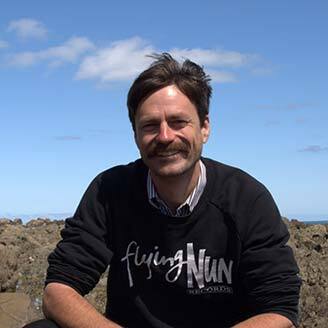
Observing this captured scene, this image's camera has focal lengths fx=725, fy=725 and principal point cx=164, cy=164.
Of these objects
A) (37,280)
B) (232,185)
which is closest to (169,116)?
(232,185)

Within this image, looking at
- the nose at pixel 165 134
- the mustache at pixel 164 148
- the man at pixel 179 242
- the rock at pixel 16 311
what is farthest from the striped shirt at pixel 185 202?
the rock at pixel 16 311

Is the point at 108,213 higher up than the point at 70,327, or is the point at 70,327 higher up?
the point at 108,213

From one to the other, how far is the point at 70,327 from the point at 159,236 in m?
0.70

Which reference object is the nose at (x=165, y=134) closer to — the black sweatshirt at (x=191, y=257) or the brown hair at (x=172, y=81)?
the brown hair at (x=172, y=81)

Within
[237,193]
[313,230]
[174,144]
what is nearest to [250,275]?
[237,193]

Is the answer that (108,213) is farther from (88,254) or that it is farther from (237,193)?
(237,193)

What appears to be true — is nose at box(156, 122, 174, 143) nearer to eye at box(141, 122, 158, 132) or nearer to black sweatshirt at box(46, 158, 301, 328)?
eye at box(141, 122, 158, 132)

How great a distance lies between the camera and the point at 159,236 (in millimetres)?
4121

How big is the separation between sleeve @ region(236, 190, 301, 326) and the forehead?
68 cm

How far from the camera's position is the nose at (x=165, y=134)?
4.00 metres

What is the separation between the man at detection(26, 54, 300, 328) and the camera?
3998 millimetres

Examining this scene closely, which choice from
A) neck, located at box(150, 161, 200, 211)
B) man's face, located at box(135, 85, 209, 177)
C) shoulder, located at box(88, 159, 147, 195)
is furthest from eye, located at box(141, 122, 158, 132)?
shoulder, located at box(88, 159, 147, 195)

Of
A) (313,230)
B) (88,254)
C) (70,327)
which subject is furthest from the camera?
(313,230)

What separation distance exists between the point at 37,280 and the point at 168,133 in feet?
30.1
